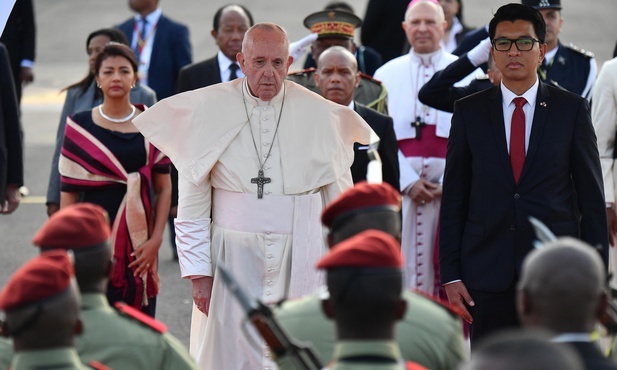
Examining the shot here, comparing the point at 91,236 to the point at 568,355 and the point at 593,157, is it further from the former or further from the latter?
the point at 593,157

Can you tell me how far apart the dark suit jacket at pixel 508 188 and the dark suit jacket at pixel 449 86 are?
38.2 inches

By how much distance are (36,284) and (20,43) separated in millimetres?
8940

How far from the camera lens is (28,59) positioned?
1198 centimetres

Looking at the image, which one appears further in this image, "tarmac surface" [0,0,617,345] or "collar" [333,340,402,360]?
"tarmac surface" [0,0,617,345]

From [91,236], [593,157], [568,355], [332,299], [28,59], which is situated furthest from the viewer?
[28,59]

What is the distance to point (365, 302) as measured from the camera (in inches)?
134

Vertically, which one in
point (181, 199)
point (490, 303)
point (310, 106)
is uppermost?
point (310, 106)

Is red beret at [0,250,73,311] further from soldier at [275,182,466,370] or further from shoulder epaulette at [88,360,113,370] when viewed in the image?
soldier at [275,182,466,370]

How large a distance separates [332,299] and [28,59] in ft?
29.5

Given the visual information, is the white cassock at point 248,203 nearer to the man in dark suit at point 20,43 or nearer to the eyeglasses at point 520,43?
the eyeglasses at point 520,43

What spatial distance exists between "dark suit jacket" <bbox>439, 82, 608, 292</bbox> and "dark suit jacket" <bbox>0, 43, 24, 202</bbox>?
309cm

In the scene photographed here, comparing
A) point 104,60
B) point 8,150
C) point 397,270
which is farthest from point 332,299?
point 8,150

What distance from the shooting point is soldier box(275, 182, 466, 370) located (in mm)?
4016

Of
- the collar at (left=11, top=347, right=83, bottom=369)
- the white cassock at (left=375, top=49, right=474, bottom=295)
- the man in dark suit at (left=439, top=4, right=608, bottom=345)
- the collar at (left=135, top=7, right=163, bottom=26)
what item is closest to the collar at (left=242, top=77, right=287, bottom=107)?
the man in dark suit at (left=439, top=4, right=608, bottom=345)
